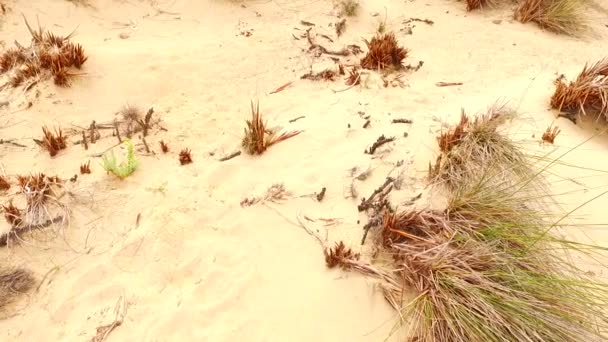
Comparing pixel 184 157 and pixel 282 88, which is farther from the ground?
pixel 282 88

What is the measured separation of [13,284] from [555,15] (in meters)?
6.97

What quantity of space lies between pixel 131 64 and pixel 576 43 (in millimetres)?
5806

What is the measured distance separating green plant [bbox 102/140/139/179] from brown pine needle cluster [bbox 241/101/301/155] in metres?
0.97

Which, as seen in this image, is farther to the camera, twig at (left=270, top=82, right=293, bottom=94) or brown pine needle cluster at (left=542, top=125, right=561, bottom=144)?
twig at (left=270, top=82, right=293, bottom=94)

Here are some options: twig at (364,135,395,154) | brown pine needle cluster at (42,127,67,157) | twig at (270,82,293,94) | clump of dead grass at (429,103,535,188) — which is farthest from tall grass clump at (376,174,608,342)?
brown pine needle cluster at (42,127,67,157)

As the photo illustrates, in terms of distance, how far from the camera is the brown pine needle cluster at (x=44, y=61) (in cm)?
459

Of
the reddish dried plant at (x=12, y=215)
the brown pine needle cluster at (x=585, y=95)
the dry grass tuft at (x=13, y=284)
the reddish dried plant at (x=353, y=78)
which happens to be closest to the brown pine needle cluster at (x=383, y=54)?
the reddish dried plant at (x=353, y=78)

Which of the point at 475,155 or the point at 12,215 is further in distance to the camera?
the point at 475,155

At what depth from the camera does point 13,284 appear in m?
3.06

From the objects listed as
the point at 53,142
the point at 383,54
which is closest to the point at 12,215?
the point at 53,142

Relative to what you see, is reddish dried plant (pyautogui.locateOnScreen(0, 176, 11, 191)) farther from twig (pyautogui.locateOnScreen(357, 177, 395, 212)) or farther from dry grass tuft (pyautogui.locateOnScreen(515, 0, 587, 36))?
dry grass tuft (pyautogui.locateOnScreen(515, 0, 587, 36))

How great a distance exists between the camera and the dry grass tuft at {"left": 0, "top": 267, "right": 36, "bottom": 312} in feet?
9.82

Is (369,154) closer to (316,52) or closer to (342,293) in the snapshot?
(342,293)

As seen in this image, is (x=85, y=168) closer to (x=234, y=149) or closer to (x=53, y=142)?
(x=53, y=142)
